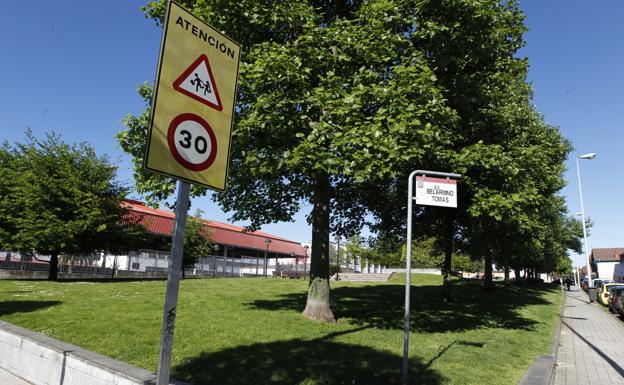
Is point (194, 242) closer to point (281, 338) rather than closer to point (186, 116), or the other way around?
point (281, 338)

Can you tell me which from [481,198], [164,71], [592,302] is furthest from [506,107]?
[592,302]

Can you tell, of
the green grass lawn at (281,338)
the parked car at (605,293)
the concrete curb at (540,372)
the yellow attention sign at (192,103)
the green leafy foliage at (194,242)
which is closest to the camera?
the yellow attention sign at (192,103)

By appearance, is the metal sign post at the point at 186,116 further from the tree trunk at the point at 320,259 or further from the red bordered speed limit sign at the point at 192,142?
the tree trunk at the point at 320,259

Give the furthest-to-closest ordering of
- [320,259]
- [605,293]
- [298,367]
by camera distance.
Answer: [605,293]
[320,259]
[298,367]

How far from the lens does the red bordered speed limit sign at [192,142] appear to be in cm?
253

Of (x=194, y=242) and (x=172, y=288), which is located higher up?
(x=194, y=242)

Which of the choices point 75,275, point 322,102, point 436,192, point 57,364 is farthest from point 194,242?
point 436,192

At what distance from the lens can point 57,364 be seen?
5.70m

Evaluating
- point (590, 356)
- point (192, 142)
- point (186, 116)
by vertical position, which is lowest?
point (590, 356)

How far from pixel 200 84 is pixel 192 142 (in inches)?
16.0

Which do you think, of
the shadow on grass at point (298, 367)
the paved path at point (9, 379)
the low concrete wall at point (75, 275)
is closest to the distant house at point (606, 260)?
the low concrete wall at point (75, 275)

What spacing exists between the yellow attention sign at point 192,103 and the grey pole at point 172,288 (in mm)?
224

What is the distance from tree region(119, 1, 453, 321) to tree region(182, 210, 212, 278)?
22171mm

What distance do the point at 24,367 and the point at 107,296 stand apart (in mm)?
8505
